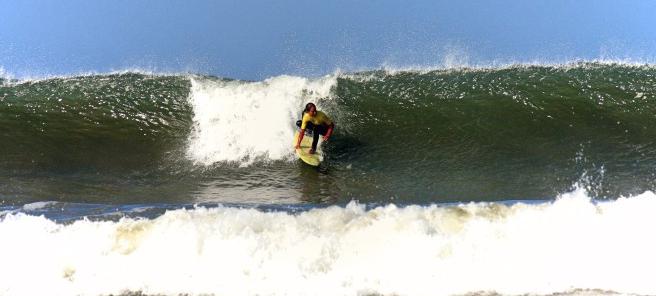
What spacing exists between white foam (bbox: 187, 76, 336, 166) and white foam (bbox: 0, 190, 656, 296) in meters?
3.70

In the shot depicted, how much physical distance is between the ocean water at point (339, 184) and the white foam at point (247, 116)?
43mm

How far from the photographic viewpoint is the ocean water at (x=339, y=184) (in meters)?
5.16

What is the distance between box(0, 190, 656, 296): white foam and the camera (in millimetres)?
5016

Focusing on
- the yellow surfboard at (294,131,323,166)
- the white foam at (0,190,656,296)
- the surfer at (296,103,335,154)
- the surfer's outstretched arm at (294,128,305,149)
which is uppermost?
the surfer at (296,103,335,154)

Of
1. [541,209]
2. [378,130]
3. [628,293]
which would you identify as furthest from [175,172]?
[628,293]

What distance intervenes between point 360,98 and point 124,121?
490cm

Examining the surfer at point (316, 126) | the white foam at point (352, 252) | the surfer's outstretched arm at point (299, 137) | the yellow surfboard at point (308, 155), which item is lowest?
the white foam at point (352, 252)

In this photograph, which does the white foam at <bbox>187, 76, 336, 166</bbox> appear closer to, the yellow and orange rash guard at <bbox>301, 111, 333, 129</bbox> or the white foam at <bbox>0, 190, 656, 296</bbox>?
the yellow and orange rash guard at <bbox>301, 111, 333, 129</bbox>

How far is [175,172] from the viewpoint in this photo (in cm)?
891

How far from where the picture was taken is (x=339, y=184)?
26.2 ft

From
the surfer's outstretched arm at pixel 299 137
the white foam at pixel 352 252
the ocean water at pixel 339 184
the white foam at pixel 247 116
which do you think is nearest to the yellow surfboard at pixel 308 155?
the surfer's outstretched arm at pixel 299 137

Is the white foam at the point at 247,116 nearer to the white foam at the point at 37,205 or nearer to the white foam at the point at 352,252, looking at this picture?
the white foam at the point at 37,205

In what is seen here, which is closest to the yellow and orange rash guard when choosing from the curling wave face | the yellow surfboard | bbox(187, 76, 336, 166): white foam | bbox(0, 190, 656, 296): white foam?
the yellow surfboard

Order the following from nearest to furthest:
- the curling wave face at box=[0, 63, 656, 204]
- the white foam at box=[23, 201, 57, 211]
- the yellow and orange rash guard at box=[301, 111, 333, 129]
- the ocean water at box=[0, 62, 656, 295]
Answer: the ocean water at box=[0, 62, 656, 295] < the white foam at box=[23, 201, 57, 211] < the curling wave face at box=[0, 63, 656, 204] < the yellow and orange rash guard at box=[301, 111, 333, 129]
